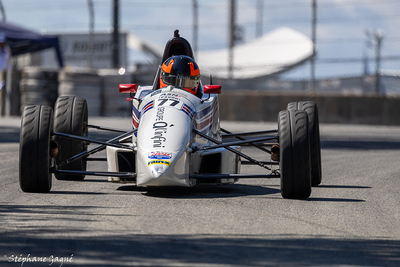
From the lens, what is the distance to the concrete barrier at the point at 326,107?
2060cm

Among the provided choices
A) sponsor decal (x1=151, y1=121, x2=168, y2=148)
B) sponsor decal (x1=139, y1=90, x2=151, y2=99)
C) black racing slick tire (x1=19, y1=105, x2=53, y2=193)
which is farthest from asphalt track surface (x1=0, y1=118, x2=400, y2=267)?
sponsor decal (x1=139, y1=90, x2=151, y2=99)

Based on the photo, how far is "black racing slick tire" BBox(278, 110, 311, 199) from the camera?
21.0ft

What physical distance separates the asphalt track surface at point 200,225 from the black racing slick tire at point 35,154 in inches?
5.6

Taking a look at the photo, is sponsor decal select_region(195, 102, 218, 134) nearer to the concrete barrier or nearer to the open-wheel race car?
the open-wheel race car

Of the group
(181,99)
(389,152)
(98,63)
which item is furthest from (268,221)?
(98,63)

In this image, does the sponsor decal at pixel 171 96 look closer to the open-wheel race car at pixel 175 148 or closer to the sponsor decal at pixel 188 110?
the open-wheel race car at pixel 175 148

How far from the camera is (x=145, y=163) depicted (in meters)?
6.36

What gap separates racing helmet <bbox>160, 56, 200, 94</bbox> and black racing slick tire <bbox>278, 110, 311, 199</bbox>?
5.85ft

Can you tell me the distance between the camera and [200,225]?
16.7ft

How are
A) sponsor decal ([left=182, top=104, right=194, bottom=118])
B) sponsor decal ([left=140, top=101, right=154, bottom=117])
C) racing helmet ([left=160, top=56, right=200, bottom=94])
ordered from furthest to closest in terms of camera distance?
racing helmet ([left=160, top=56, right=200, bottom=94]) < sponsor decal ([left=140, top=101, right=154, bottom=117]) < sponsor decal ([left=182, top=104, right=194, bottom=118])

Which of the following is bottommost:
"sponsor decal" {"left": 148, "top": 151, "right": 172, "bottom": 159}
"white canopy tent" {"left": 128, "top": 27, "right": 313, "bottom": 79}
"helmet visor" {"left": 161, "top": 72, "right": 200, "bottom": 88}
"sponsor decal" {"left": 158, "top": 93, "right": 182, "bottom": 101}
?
"sponsor decal" {"left": 148, "top": 151, "right": 172, "bottom": 159}

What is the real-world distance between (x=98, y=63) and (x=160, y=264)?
37.8 meters

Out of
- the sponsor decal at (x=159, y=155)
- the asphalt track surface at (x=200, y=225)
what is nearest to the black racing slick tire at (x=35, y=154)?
the asphalt track surface at (x=200, y=225)

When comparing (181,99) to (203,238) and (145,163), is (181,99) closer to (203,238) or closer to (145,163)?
(145,163)
